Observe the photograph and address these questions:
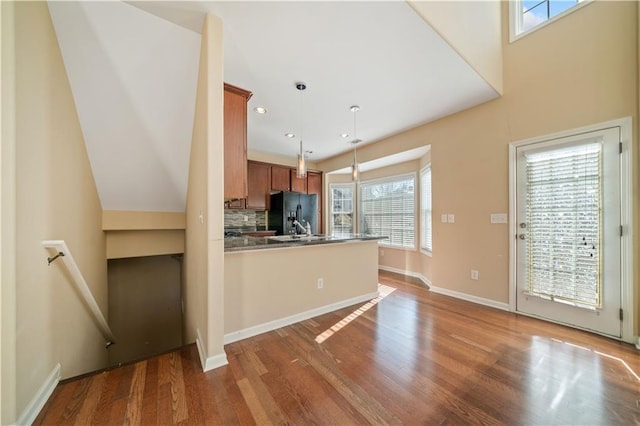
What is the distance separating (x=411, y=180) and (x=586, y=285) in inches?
113

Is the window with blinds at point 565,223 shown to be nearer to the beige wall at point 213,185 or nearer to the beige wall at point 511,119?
the beige wall at point 511,119

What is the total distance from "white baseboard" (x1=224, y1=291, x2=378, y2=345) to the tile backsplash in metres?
2.94

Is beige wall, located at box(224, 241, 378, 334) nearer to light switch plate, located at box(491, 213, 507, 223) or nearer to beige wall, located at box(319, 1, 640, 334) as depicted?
beige wall, located at box(319, 1, 640, 334)

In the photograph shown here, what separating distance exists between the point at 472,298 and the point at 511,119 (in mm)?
2343

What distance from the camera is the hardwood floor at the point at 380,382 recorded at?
4.57 feet

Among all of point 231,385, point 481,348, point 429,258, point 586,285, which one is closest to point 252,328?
point 231,385

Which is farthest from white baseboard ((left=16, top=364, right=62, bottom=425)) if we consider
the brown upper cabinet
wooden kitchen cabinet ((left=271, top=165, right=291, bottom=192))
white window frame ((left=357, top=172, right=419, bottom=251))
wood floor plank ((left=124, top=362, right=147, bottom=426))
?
white window frame ((left=357, top=172, right=419, bottom=251))

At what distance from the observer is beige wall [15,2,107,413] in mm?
1342

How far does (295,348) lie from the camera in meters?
2.11

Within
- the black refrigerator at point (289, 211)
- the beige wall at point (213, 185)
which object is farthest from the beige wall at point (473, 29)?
the black refrigerator at point (289, 211)

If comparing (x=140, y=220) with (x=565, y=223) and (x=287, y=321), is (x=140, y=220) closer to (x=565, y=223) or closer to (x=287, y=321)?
(x=287, y=321)

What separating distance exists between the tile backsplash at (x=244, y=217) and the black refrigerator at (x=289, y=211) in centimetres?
20

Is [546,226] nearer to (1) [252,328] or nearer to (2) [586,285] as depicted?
(2) [586,285]

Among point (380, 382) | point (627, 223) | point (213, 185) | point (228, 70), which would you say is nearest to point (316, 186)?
point (228, 70)
